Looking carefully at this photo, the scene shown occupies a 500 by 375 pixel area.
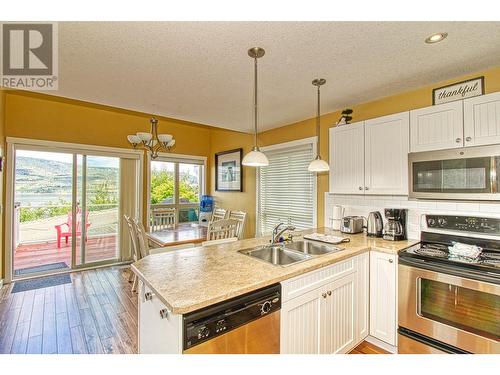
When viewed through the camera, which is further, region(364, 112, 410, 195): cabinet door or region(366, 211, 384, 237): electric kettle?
region(366, 211, 384, 237): electric kettle

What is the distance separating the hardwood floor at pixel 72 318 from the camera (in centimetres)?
212

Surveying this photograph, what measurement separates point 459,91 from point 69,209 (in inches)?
212

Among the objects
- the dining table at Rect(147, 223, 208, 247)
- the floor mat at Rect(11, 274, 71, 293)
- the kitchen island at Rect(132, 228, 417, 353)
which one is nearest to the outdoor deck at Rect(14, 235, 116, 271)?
the floor mat at Rect(11, 274, 71, 293)

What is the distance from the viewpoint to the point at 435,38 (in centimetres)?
159

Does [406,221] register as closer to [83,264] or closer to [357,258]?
[357,258]

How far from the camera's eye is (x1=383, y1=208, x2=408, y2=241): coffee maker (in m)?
2.32

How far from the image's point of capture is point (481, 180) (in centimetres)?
179

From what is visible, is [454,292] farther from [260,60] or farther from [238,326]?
[260,60]

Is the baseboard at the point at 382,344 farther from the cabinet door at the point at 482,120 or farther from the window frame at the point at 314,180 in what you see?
the cabinet door at the point at 482,120

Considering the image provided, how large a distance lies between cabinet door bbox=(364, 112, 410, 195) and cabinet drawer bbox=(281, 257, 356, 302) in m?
0.87

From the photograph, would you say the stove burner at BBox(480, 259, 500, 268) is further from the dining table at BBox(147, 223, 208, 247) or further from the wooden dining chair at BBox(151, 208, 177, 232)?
the wooden dining chair at BBox(151, 208, 177, 232)

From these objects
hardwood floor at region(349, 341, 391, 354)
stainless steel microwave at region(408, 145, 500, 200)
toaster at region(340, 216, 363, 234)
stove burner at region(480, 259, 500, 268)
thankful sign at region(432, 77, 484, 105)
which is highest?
thankful sign at region(432, 77, 484, 105)
